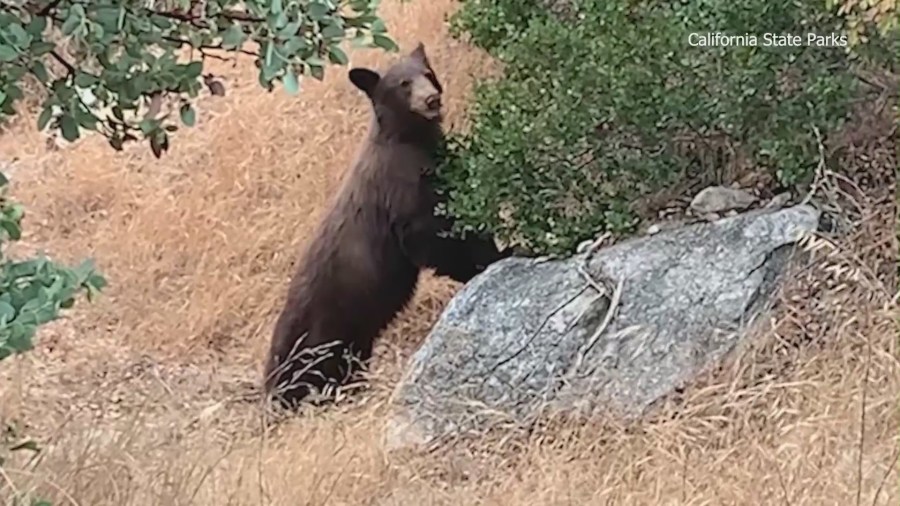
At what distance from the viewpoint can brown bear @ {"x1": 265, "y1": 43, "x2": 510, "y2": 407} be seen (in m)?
6.63

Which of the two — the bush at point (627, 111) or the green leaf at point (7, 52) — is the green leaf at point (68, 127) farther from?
the bush at point (627, 111)

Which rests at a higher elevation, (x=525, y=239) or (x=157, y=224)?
(x=525, y=239)

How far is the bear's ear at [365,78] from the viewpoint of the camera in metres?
6.66

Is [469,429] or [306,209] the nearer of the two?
[469,429]

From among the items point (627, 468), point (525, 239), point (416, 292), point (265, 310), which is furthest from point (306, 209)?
point (627, 468)

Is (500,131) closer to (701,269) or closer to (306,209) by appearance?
(701,269)

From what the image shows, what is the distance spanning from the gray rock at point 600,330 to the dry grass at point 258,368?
0.46ft

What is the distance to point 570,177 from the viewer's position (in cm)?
613

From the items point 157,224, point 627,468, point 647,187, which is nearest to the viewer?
point 627,468

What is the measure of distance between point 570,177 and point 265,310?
246cm

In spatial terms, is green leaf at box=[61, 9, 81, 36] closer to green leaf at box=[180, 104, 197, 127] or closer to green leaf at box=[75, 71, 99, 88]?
green leaf at box=[75, 71, 99, 88]

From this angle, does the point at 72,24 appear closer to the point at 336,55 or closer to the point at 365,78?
the point at 336,55

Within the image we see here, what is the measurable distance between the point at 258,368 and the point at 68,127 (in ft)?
14.1

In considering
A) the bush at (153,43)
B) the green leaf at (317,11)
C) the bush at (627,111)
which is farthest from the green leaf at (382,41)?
the bush at (627,111)
